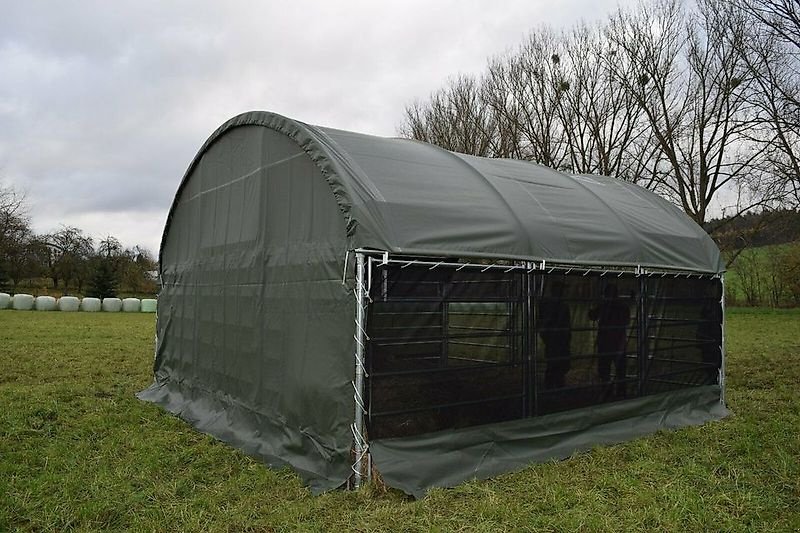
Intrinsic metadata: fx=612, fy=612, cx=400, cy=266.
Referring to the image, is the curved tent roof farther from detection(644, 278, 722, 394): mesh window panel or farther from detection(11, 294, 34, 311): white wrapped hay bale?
detection(11, 294, 34, 311): white wrapped hay bale

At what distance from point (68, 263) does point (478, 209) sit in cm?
3486

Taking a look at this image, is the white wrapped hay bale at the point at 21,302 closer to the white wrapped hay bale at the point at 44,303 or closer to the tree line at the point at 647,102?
the white wrapped hay bale at the point at 44,303

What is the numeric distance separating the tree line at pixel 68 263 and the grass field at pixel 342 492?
26862 millimetres

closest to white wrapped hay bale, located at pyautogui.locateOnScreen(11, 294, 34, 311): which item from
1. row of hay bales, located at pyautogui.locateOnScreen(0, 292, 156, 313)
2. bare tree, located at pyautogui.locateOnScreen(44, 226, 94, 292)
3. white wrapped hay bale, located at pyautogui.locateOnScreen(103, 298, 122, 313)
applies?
row of hay bales, located at pyautogui.locateOnScreen(0, 292, 156, 313)

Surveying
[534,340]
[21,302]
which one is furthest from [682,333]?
Answer: [21,302]

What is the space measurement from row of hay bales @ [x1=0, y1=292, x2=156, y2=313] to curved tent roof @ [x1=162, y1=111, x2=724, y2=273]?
19458 millimetres

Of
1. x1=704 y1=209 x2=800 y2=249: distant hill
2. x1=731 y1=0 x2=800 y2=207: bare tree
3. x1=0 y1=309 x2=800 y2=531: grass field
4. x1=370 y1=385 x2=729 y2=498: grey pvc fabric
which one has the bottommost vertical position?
x1=0 y1=309 x2=800 y2=531: grass field

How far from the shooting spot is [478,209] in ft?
17.5

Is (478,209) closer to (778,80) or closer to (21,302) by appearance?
(778,80)

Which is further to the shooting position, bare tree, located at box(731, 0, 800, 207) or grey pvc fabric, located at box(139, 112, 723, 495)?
bare tree, located at box(731, 0, 800, 207)

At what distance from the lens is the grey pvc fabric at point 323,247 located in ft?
15.3

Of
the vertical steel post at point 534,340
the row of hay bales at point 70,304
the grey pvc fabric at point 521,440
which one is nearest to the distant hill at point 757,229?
the grey pvc fabric at point 521,440

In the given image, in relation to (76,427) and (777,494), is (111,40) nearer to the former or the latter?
(76,427)

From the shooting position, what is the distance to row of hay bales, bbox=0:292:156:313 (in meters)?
23.1
